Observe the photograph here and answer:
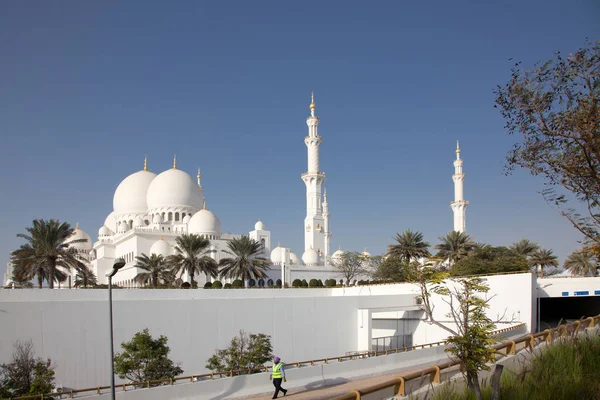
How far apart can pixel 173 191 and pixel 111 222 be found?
1448 cm

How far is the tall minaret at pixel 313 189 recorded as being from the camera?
2441 inches

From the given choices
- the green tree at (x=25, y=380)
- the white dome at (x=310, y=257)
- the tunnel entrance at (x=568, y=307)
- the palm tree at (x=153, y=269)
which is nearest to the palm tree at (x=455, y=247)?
the tunnel entrance at (x=568, y=307)

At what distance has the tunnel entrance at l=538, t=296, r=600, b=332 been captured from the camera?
40875 millimetres

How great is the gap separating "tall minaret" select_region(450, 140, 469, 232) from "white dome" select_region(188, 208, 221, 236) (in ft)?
98.5

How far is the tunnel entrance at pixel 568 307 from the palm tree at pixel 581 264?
37.1 ft

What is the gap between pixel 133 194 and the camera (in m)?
61.3

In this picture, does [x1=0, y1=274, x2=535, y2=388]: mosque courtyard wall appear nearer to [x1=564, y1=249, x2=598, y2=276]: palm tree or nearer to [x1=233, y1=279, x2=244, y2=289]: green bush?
[x1=233, y1=279, x2=244, y2=289]: green bush

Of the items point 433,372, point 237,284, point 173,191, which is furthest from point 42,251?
point 433,372

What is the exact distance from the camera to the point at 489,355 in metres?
7.82

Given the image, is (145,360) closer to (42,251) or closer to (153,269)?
(42,251)

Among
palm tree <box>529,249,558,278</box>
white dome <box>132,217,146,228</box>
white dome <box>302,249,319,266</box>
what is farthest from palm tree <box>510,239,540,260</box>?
white dome <box>132,217,146,228</box>

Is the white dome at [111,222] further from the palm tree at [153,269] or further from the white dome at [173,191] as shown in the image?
the palm tree at [153,269]

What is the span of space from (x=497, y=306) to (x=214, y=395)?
78.0ft

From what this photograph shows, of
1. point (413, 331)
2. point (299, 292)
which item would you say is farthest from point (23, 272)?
point (413, 331)
